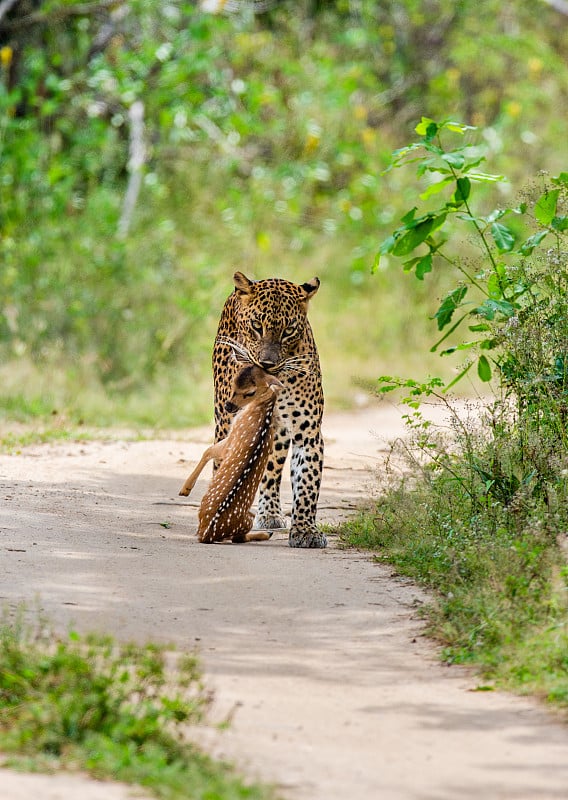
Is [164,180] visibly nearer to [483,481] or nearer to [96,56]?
[96,56]

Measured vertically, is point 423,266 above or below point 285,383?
above

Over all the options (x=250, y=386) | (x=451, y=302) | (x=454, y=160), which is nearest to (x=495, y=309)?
(x=451, y=302)

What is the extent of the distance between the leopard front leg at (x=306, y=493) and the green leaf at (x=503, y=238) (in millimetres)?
1466

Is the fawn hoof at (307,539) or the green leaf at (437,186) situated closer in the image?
the fawn hoof at (307,539)

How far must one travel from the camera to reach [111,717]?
403 centimetres

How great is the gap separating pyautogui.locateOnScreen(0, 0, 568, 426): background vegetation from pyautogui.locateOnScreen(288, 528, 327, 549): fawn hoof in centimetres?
506

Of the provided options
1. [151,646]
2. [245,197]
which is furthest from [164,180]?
[151,646]

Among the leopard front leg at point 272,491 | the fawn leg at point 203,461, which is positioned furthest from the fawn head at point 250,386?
the leopard front leg at point 272,491

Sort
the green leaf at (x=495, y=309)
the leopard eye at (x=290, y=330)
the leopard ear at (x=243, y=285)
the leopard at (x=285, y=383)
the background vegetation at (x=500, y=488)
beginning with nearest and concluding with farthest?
the background vegetation at (x=500, y=488) → the green leaf at (x=495, y=309) → the leopard at (x=285, y=383) → the leopard eye at (x=290, y=330) → the leopard ear at (x=243, y=285)

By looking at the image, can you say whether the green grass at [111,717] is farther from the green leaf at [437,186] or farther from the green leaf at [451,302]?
the green leaf at [437,186]

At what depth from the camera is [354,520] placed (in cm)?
782

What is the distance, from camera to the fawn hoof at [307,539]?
7.25 m

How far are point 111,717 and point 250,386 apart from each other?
357 centimetres

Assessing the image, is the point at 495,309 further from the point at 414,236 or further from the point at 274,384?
the point at 274,384
